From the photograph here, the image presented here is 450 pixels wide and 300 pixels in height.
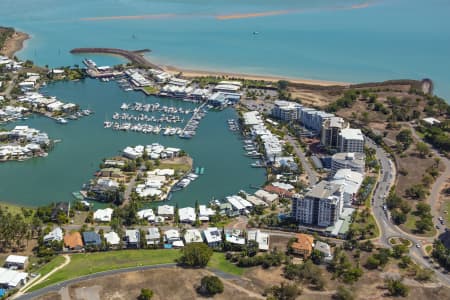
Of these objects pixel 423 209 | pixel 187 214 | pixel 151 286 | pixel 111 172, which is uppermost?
pixel 111 172

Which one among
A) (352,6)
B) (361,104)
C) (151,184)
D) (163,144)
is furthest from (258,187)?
(352,6)

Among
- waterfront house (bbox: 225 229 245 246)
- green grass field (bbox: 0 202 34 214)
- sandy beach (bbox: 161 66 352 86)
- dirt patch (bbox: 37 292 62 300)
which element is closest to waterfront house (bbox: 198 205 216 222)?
waterfront house (bbox: 225 229 245 246)

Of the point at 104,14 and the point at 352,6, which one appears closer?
the point at 104,14

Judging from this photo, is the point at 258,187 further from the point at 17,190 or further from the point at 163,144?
the point at 17,190

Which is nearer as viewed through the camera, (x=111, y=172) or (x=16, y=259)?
(x=16, y=259)

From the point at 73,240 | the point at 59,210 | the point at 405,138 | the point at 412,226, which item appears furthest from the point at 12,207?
the point at 405,138

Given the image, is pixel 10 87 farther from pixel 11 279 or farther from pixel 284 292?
pixel 284 292
